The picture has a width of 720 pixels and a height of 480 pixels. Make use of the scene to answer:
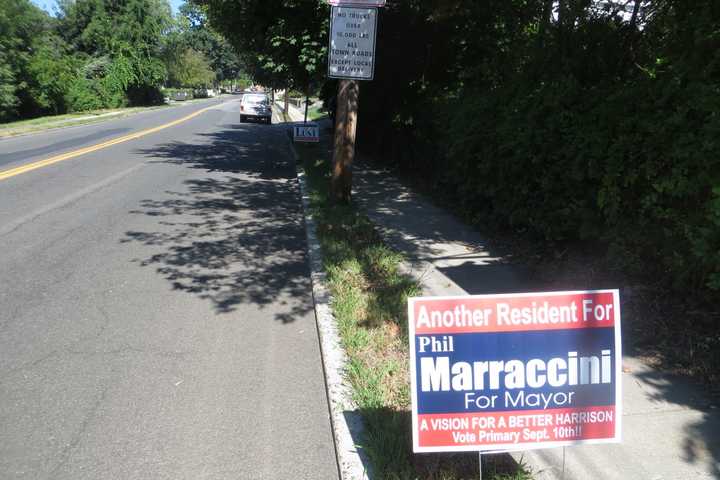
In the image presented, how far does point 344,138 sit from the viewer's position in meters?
9.96

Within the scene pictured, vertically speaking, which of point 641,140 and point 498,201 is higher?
point 641,140

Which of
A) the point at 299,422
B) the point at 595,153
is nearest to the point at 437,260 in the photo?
the point at 595,153

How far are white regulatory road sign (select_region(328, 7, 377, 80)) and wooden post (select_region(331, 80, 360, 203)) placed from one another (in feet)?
1.53

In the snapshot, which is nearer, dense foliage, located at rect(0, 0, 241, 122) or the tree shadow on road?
the tree shadow on road

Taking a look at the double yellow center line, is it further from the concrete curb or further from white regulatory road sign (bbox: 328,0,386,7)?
the concrete curb

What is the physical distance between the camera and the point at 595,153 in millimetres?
5500

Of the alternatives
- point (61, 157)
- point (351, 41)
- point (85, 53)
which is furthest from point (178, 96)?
point (351, 41)

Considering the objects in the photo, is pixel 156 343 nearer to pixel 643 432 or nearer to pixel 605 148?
pixel 643 432

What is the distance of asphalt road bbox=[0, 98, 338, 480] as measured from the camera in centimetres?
338

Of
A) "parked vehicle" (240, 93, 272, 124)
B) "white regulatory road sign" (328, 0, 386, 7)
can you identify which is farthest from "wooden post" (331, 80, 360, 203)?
"parked vehicle" (240, 93, 272, 124)

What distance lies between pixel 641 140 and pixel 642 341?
164 centimetres

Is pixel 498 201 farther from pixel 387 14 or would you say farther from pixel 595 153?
pixel 387 14

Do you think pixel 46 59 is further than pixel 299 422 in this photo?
Yes

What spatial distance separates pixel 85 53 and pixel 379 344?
5783cm
